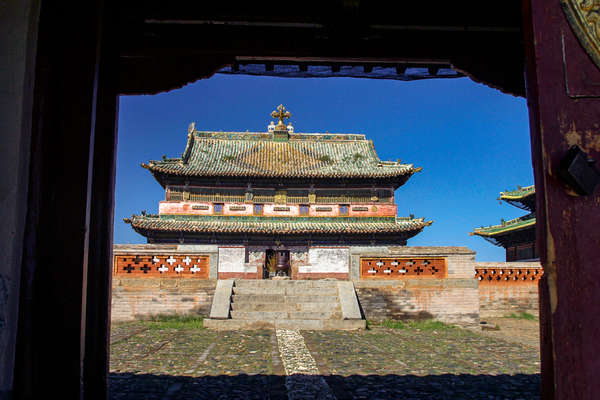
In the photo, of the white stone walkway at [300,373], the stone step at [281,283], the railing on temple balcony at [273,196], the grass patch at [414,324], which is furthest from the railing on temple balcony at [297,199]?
the white stone walkway at [300,373]

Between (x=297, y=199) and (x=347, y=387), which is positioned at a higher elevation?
(x=297, y=199)

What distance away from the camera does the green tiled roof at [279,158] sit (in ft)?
80.5

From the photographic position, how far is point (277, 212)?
24.8 m

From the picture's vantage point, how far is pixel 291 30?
4.05 metres

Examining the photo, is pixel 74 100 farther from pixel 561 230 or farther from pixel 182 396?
pixel 182 396

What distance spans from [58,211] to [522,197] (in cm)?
2615

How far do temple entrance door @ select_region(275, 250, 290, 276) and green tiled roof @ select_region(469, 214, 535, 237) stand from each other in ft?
37.7

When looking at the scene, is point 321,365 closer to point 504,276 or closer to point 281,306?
point 281,306

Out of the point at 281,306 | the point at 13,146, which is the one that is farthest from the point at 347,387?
the point at 281,306

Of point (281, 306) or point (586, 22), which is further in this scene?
point (281, 306)

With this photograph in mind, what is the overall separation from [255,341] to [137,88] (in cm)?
736

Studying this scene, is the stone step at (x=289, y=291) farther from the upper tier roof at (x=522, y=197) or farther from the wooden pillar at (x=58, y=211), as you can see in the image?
the upper tier roof at (x=522, y=197)

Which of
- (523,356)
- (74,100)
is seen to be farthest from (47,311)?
(523,356)

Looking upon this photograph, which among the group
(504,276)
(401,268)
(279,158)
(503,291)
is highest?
(279,158)
